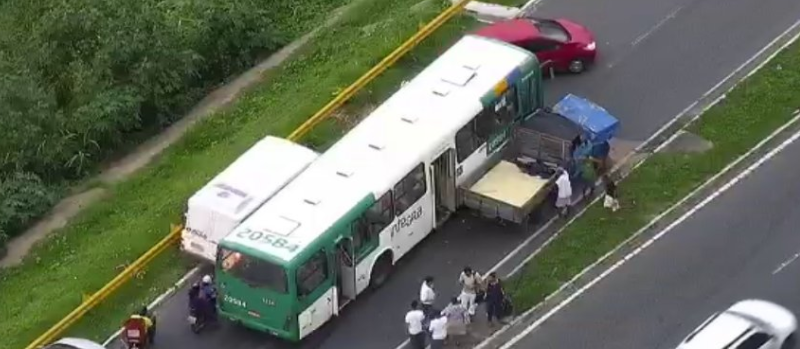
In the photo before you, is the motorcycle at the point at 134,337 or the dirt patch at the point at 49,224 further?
the dirt patch at the point at 49,224

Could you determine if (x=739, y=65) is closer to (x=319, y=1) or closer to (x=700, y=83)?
(x=700, y=83)

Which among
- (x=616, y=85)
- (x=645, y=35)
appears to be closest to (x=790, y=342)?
(x=616, y=85)

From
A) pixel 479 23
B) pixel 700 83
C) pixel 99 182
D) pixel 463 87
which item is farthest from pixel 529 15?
pixel 99 182

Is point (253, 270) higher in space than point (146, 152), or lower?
higher

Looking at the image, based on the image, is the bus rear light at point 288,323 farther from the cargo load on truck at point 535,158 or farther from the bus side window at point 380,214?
the cargo load on truck at point 535,158

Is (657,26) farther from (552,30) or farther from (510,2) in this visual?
(510,2)

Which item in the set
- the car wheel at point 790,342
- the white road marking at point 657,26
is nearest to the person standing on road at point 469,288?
the car wheel at point 790,342

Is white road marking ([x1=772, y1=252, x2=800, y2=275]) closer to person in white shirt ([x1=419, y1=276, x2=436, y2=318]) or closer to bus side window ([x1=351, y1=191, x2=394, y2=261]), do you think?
person in white shirt ([x1=419, y1=276, x2=436, y2=318])
